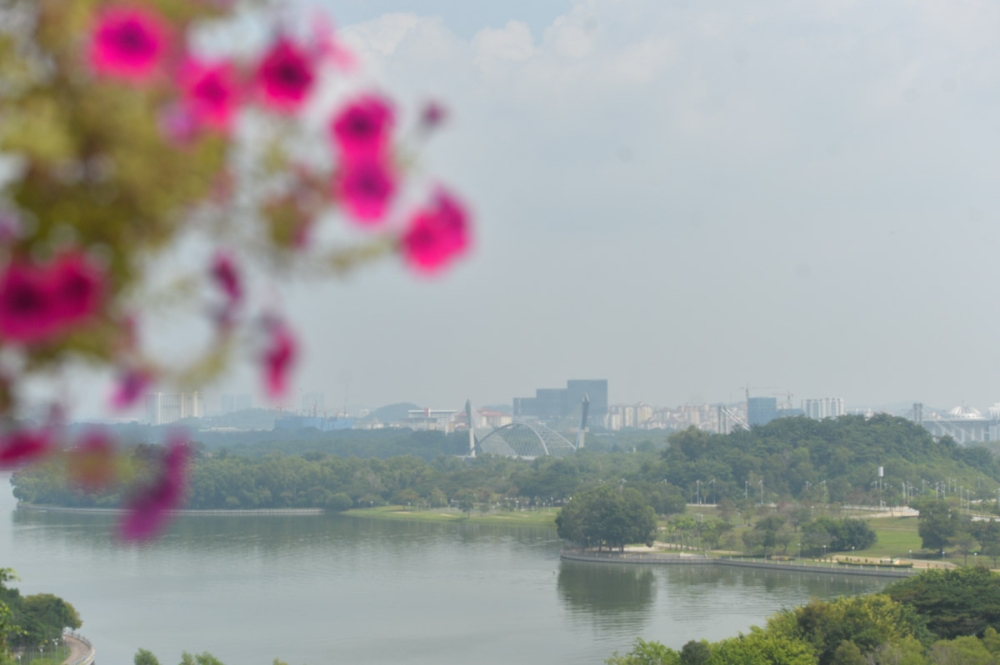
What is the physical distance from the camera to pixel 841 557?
20281 mm

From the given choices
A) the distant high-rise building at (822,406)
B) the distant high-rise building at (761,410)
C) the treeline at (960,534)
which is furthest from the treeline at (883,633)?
the distant high-rise building at (822,406)

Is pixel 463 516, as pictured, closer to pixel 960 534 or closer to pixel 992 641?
pixel 960 534

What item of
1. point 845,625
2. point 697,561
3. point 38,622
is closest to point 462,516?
point 697,561

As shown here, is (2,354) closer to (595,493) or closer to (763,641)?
(763,641)

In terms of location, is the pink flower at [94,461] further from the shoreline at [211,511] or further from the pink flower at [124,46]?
the shoreline at [211,511]

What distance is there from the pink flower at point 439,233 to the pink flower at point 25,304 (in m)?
0.23

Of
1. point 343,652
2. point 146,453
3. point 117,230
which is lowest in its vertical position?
Result: point 343,652

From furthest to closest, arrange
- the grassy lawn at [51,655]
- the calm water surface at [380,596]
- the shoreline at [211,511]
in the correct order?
1. the shoreline at [211,511]
2. the calm water surface at [380,596]
3. the grassy lawn at [51,655]

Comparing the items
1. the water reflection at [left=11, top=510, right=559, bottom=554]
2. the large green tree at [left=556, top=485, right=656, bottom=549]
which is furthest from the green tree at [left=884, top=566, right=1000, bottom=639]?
the water reflection at [left=11, top=510, right=559, bottom=554]

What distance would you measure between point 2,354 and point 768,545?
21262 mm

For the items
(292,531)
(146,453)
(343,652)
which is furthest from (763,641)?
(292,531)

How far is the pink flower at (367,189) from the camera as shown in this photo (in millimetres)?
674

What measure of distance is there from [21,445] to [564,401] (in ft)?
287

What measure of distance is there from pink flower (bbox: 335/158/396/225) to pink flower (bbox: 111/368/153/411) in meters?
0.19
